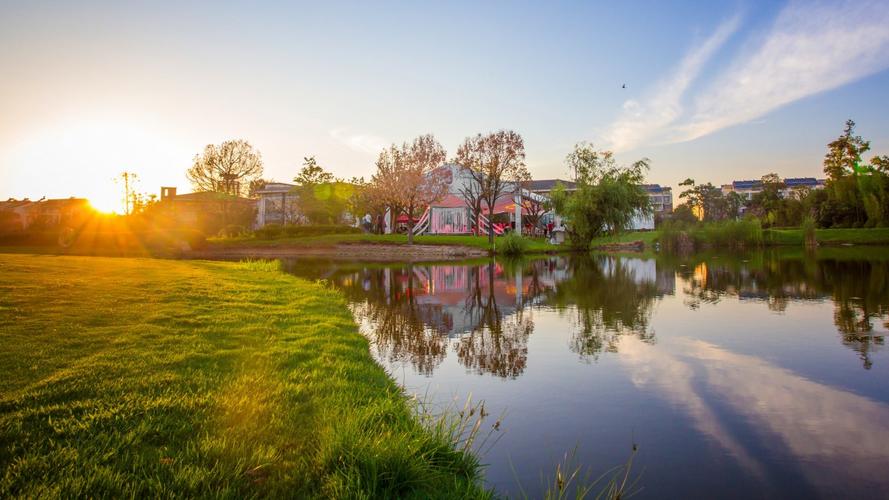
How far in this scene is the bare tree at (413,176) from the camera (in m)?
43.8

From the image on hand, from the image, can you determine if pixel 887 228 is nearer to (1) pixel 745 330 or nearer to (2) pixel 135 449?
(1) pixel 745 330

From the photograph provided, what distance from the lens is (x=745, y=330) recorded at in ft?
32.0

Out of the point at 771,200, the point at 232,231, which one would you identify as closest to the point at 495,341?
the point at 232,231

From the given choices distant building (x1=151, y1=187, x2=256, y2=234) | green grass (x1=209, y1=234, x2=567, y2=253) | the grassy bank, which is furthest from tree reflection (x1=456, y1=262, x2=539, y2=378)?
distant building (x1=151, y1=187, x2=256, y2=234)

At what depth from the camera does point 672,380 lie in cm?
653

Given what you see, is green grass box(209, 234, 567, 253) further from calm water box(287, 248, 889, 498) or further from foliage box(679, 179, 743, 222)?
foliage box(679, 179, 743, 222)

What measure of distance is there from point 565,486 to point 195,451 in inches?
98.6

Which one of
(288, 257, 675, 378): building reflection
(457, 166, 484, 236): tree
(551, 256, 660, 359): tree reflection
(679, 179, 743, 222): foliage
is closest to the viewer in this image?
(288, 257, 675, 378): building reflection

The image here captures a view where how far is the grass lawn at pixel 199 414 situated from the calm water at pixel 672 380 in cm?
88

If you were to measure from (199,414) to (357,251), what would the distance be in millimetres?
36198

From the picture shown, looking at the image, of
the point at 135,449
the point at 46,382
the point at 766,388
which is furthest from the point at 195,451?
the point at 766,388

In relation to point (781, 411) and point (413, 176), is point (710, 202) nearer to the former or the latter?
point (413, 176)

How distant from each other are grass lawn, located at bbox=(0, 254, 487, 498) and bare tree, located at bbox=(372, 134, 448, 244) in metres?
36.3

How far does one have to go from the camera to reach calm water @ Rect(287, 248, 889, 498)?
13.5 ft
